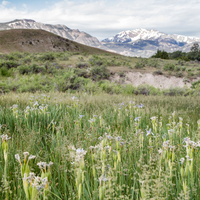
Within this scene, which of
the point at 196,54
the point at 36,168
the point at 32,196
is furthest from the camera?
the point at 196,54

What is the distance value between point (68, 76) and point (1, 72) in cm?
523

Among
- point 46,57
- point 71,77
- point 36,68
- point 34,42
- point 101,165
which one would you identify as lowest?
point 101,165

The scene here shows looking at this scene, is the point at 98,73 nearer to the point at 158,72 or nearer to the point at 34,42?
the point at 158,72

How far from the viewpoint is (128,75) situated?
616 inches

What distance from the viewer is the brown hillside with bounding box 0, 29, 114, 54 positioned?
35975 millimetres

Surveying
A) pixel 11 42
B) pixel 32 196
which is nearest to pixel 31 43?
pixel 11 42

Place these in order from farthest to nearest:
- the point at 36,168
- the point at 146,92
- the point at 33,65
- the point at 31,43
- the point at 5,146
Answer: the point at 31,43 → the point at 33,65 → the point at 146,92 → the point at 36,168 → the point at 5,146

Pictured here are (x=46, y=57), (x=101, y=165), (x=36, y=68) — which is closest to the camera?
(x=101, y=165)

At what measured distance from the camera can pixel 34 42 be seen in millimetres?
39781

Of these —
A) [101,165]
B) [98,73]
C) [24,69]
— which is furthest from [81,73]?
[101,165]

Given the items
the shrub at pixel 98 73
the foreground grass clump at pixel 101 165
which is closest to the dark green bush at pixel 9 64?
the shrub at pixel 98 73

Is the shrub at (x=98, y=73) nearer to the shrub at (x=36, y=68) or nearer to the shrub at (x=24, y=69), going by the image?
the shrub at (x=36, y=68)

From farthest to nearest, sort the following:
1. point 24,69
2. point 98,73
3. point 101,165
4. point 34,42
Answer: point 34,42 → point 98,73 → point 24,69 → point 101,165

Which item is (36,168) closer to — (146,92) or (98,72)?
(146,92)
